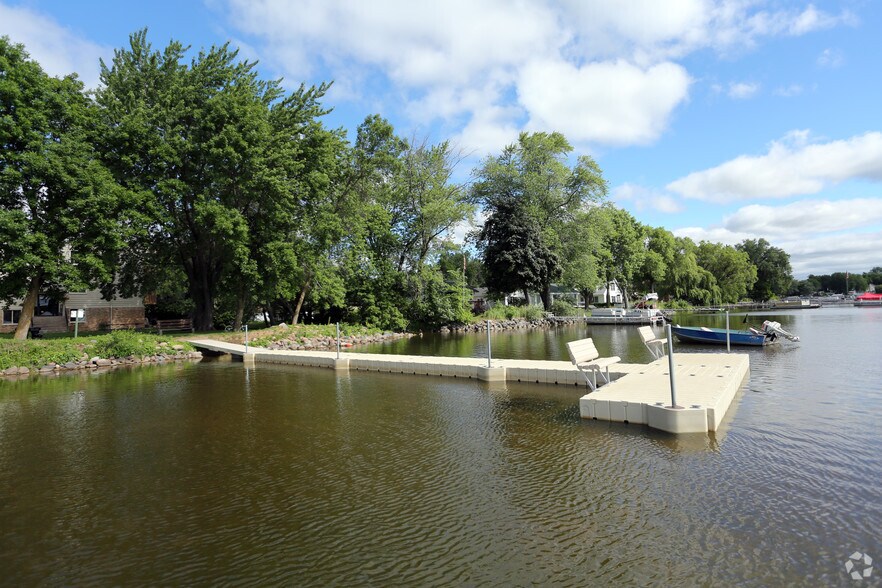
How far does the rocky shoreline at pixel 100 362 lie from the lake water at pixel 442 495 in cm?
1015

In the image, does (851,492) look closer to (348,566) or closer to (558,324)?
(348,566)

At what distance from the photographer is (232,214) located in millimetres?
25422

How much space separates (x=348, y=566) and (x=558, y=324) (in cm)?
4334

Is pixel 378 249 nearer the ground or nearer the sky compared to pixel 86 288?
nearer the sky

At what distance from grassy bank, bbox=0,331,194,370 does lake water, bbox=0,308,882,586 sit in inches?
423

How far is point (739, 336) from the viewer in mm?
21406

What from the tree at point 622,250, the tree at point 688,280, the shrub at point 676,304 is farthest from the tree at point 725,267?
the tree at point 622,250

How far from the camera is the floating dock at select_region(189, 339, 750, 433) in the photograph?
7367 mm

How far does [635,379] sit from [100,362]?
20.5 meters

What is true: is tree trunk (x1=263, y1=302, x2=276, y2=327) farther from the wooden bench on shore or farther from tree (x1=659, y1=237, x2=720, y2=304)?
tree (x1=659, y1=237, x2=720, y2=304)

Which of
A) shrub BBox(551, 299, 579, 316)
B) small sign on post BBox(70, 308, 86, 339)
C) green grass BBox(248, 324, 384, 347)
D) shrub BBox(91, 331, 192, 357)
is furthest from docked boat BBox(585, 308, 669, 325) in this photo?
small sign on post BBox(70, 308, 86, 339)

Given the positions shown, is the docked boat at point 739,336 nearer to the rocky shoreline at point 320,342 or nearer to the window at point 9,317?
the rocky shoreline at point 320,342

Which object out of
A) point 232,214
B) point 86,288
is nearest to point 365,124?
point 232,214

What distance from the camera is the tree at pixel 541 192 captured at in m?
45.1
